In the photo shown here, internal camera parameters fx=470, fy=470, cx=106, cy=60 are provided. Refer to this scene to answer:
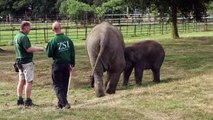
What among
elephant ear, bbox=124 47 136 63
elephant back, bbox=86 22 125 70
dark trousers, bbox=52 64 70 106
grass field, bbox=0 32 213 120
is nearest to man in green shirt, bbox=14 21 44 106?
grass field, bbox=0 32 213 120

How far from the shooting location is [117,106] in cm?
879

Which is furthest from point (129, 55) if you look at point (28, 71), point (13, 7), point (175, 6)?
point (13, 7)

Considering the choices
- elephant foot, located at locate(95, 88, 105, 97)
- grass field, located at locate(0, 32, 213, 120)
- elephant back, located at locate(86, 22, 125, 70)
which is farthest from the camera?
elephant back, located at locate(86, 22, 125, 70)

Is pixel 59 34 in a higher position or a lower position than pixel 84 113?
higher

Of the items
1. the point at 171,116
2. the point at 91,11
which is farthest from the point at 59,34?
the point at 91,11

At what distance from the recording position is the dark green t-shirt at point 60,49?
8547 mm

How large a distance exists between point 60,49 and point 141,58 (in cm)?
431

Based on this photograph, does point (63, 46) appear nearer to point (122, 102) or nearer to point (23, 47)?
point (23, 47)

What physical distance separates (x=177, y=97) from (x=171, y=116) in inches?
66.0

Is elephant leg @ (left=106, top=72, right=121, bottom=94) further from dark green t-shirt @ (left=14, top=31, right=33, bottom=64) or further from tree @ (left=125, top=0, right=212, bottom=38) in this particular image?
tree @ (left=125, top=0, right=212, bottom=38)

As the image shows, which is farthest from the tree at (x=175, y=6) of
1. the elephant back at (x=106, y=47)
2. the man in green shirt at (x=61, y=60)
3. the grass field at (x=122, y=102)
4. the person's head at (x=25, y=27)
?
the man in green shirt at (x=61, y=60)

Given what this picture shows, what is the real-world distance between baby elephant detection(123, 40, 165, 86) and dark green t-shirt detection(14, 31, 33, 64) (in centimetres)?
361

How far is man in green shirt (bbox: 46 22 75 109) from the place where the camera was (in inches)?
337

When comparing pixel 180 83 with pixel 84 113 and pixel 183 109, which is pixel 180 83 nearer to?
pixel 183 109
